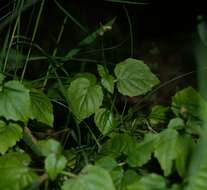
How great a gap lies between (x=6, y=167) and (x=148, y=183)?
28 cm

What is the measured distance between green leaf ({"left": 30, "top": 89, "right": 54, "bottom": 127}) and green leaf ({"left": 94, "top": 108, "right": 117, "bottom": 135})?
0.11 metres

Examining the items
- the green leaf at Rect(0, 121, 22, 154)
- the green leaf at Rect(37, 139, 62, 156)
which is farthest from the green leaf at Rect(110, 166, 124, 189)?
the green leaf at Rect(0, 121, 22, 154)

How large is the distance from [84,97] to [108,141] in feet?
0.39

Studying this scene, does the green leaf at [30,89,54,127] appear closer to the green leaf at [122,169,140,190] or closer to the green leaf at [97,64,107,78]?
the green leaf at [97,64,107,78]

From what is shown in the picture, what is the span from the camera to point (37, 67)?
212cm

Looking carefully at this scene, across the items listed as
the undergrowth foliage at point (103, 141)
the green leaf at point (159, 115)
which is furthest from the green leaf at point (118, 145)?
the green leaf at point (159, 115)

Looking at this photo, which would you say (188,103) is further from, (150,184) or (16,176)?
(16,176)

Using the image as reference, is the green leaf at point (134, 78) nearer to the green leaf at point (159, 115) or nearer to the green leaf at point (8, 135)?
the green leaf at point (159, 115)

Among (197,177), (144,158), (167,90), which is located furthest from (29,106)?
(167,90)

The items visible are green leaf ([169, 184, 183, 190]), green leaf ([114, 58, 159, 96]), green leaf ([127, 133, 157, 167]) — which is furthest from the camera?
green leaf ([114, 58, 159, 96])

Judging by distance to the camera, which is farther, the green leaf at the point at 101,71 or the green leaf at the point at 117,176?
the green leaf at the point at 101,71

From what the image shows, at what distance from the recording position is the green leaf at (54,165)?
832 mm

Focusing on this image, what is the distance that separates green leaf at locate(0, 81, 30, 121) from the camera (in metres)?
1.03

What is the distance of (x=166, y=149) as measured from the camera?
0.89 m
